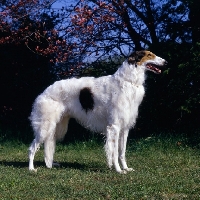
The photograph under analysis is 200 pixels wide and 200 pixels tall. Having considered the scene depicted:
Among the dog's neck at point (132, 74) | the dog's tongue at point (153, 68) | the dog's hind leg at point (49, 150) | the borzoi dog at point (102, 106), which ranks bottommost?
the dog's hind leg at point (49, 150)

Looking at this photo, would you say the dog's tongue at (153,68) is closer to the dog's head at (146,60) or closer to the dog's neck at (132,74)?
the dog's head at (146,60)

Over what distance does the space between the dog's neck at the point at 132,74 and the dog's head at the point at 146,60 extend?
6 centimetres

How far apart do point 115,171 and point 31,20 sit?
228 inches

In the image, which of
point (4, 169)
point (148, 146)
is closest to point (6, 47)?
point (148, 146)

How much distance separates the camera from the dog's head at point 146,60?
7.42m

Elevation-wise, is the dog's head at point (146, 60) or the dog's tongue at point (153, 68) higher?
the dog's head at point (146, 60)

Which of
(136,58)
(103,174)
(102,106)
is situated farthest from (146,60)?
(103,174)

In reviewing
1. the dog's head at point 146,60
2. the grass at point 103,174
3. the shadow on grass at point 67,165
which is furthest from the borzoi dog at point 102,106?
the grass at point 103,174

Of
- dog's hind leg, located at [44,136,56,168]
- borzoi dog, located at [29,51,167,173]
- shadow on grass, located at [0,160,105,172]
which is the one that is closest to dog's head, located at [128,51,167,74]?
borzoi dog, located at [29,51,167,173]

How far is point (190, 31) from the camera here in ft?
34.6

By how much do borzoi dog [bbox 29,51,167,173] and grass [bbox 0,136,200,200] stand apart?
0.44m

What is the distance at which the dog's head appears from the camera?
24.3 feet

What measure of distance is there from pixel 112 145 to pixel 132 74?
1.08m

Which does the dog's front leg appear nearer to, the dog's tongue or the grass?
the grass
